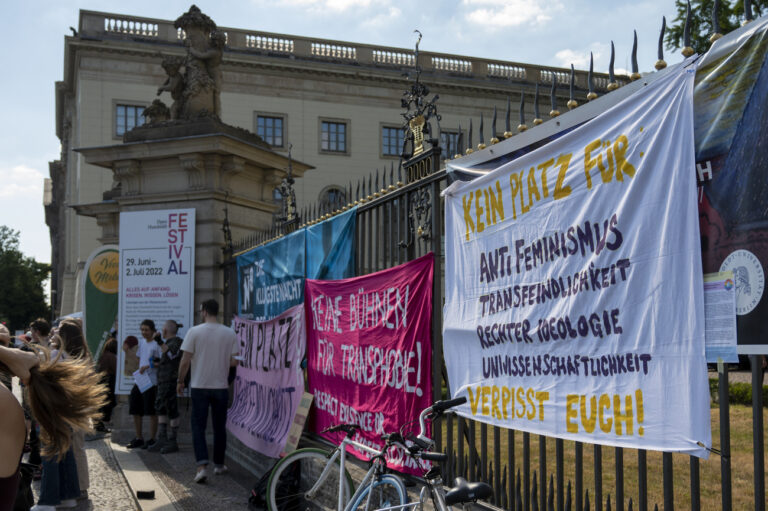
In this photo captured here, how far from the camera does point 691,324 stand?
320cm

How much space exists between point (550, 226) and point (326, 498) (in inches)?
122

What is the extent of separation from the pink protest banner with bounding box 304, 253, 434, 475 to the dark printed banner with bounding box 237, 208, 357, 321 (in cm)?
25

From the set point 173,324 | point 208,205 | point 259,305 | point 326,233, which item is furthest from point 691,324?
point 208,205

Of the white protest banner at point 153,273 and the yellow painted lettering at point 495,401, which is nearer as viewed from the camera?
the yellow painted lettering at point 495,401

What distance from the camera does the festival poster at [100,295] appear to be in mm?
13164

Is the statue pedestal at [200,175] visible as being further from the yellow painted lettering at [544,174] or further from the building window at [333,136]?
the building window at [333,136]

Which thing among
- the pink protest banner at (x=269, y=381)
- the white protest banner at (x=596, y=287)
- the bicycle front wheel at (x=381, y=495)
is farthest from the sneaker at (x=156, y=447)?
the white protest banner at (x=596, y=287)

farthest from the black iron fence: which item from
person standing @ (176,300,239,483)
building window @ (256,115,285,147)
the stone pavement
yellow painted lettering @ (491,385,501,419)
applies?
building window @ (256,115,285,147)

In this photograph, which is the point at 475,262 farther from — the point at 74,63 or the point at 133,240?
the point at 74,63

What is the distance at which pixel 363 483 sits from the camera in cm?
469

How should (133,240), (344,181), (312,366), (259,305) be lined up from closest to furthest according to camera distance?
(312,366) < (259,305) < (133,240) < (344,181)

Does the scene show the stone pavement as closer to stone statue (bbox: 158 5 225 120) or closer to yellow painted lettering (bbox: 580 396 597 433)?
yellow painted lettering (bbox: 580 396 597 433)

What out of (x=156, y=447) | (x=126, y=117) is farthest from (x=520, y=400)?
(x=126, y=117)

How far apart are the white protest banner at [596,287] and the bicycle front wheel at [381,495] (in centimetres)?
62
